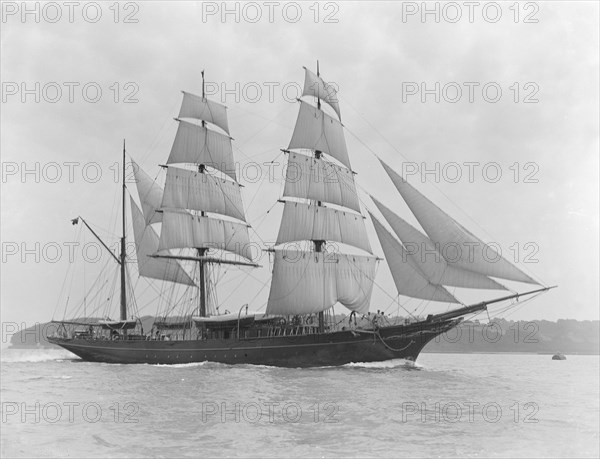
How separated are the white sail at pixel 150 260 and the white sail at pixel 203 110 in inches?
391

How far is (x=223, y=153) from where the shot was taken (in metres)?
58.7

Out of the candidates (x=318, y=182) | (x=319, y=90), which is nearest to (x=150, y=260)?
(x=318, y=182)

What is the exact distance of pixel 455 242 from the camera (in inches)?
1446

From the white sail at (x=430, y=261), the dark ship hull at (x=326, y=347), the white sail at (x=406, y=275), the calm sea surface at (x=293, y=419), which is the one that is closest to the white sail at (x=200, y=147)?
the dark ship hull at (x=326, y=347)

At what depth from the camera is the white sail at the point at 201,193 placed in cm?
5550

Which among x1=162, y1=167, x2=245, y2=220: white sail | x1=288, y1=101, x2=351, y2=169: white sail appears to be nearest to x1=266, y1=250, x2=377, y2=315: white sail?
x1=288, y1=101, x2=351, y2=169: white sail

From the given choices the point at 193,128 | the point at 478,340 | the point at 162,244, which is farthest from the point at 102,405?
the point at 478,340

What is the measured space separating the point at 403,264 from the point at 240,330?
13.3 meters

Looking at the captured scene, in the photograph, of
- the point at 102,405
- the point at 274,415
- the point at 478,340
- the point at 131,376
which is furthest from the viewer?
the point at 478,340

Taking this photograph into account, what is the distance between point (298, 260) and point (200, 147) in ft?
53.8

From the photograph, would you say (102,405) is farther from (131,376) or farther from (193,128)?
(193,128)

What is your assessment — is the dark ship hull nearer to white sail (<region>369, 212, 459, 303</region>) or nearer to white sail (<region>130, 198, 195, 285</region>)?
white sail (<region>369, 212, 459, 303</region>)

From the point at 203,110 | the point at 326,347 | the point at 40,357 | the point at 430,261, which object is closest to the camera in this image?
the point at 430,261

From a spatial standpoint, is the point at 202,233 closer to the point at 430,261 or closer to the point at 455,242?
the point at 430,261
